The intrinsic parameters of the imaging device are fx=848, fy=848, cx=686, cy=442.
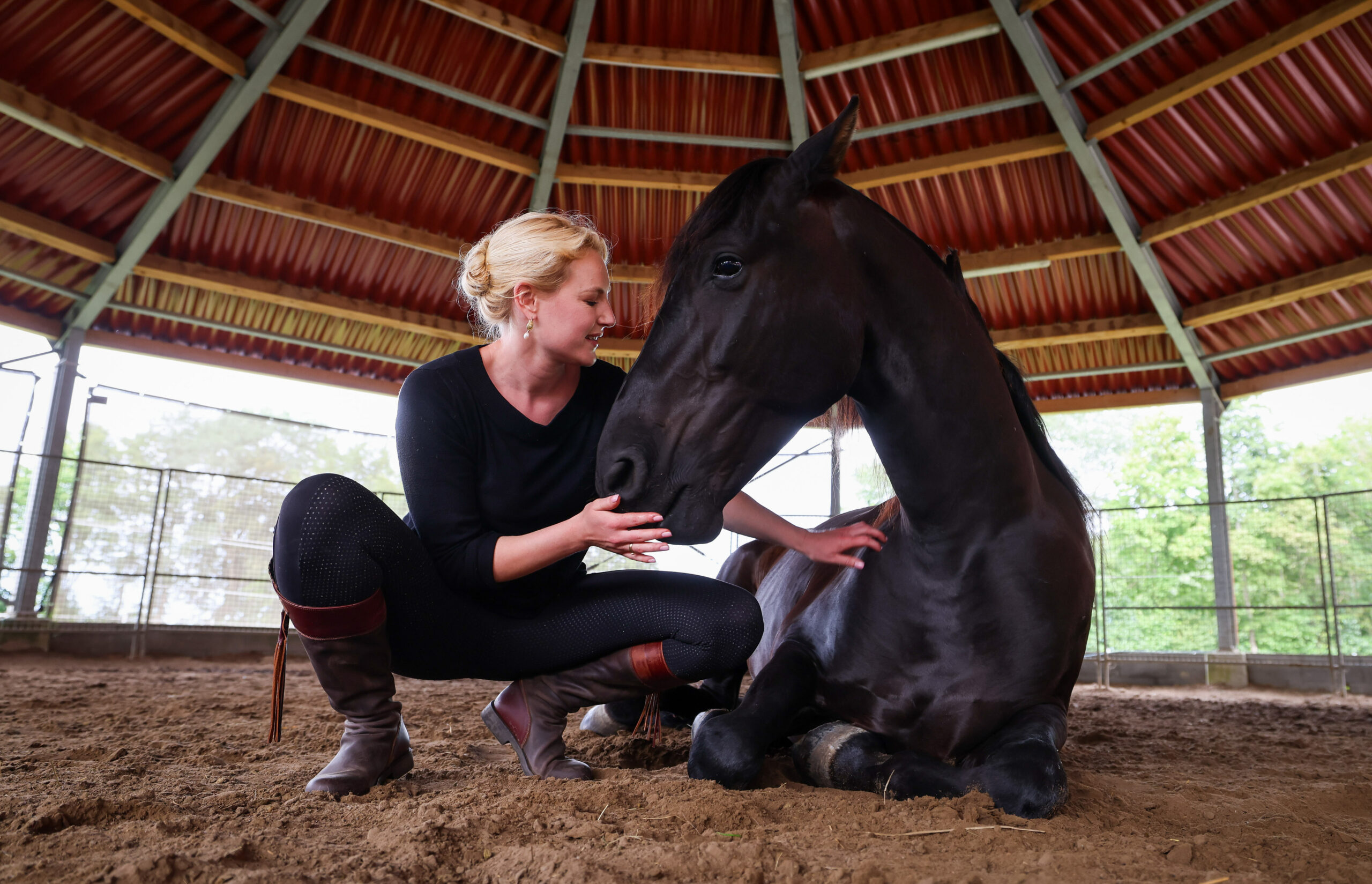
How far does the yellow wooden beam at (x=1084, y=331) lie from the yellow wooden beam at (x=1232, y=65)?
1.61 m

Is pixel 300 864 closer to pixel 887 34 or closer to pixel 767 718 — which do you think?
pixel 767 718

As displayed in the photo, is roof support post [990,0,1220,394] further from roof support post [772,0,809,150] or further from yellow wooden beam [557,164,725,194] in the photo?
yellow wooden beam [557,164,725,194]

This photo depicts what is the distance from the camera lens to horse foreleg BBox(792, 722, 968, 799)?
1562 mm

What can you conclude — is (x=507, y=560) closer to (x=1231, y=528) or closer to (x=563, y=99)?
(x=563, y=99)

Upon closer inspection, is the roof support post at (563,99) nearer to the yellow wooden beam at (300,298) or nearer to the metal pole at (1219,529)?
the yellow wooden beam at (300,298)

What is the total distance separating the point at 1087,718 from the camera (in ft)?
11.8

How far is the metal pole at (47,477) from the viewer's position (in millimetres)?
5855

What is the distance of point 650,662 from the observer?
72.4 inches

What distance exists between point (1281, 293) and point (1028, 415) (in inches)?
212

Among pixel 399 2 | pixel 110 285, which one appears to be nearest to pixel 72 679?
pixel 110 285

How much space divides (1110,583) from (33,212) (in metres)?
9.06

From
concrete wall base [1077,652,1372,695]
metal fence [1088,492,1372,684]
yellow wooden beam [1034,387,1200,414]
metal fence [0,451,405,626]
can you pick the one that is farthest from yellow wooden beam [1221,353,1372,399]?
metal fence [0,451,405,626]

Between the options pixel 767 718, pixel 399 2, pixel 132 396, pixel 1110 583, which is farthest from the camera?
pixel 1110 583

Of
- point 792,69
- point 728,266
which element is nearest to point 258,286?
point 792,69
